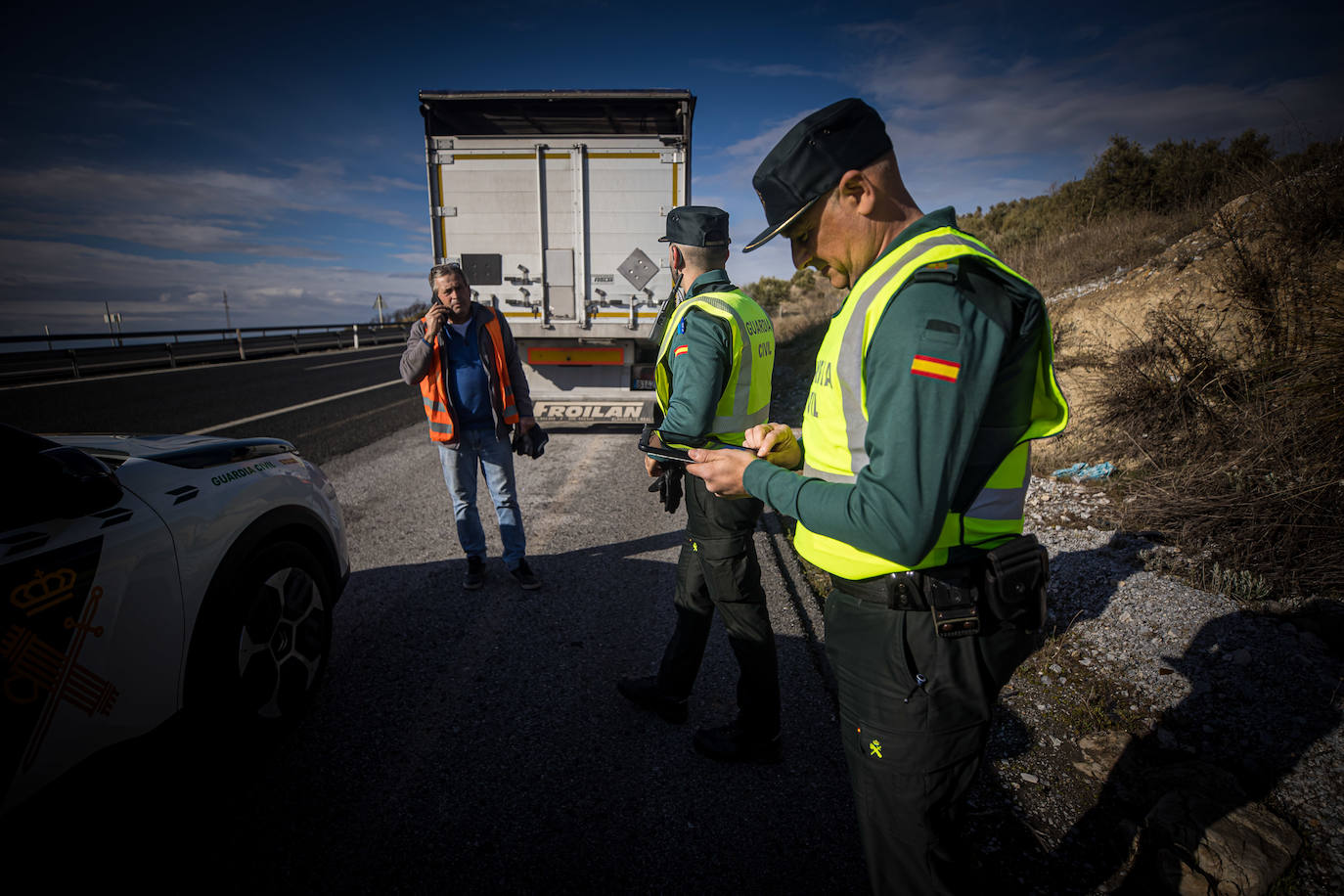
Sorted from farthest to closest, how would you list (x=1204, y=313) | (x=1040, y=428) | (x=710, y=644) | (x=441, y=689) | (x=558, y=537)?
(x=1204, y=313) → (x=558, y=537) → (x=710, y=644) → (x=441, y=689) → (x=1040, y=428)

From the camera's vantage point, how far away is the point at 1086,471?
514 centimetres

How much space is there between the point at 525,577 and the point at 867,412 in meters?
3.18

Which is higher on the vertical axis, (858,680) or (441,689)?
(858,680)

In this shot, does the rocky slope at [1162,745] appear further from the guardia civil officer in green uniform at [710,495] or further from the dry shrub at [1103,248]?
the dry shrub at [1103,248]

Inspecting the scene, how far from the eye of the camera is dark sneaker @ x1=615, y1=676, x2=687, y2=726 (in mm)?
2611

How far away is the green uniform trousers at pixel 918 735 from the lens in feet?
4.01

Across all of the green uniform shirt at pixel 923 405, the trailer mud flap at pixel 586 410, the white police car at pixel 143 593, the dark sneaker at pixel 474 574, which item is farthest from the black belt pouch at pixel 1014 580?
the trailer mud flap at pixel 586 410

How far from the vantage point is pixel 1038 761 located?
2324mm

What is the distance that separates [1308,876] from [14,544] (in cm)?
382

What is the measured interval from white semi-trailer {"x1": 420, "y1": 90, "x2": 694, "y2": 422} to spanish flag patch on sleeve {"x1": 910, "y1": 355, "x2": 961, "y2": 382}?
6.06m

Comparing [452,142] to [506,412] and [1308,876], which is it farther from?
[1308,876]

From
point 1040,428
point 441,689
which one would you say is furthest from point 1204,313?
point 441,689

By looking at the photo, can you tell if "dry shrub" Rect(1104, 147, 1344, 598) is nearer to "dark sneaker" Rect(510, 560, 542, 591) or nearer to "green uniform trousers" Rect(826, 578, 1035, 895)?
"green uniform trousers" Rect(826, 578, 1035, 895)

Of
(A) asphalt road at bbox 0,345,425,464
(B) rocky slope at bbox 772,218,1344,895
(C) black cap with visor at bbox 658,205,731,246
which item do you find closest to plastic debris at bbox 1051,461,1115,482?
(B) rocky slope at bbox 772,218,1344,895
